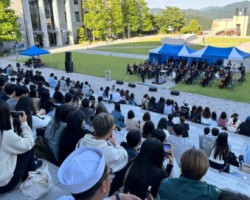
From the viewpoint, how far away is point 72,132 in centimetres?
372

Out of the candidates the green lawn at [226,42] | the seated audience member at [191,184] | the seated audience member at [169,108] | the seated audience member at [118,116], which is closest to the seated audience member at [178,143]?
the seated audience member at [191,184]

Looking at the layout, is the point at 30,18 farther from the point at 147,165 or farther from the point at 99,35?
the point at 147,165

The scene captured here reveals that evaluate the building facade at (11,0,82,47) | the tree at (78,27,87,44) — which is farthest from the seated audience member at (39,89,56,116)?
the tree at (78,27,87,44)

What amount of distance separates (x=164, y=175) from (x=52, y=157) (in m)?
2.16

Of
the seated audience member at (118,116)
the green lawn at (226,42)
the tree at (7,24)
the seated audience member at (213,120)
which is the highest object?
the tree at (7,24)

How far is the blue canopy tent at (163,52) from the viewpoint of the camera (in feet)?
64.3

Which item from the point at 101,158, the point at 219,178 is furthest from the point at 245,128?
the point at 101,158

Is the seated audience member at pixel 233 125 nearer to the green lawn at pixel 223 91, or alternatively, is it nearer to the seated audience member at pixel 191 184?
the green lawn at pixel 223 91

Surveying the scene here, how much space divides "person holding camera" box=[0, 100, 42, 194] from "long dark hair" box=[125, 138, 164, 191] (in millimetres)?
1331

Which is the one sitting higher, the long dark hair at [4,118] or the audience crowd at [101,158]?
the long dark hair at [4,118]

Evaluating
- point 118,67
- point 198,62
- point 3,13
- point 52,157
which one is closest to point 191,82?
point 198,62

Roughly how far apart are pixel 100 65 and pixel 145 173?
2163 centimetres

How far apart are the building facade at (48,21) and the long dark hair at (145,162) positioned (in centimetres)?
3740

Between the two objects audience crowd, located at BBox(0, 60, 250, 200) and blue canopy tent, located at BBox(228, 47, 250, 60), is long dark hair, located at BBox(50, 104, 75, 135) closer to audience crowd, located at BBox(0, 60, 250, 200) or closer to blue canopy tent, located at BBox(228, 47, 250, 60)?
audience crowd, located at BBox(0, 60, 250, 200)
